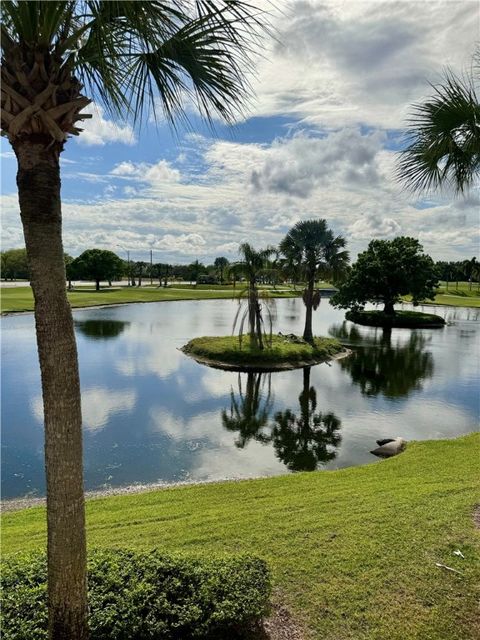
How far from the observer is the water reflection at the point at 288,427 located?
12906mm

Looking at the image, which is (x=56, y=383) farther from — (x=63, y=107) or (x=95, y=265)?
(x=95, y=265)

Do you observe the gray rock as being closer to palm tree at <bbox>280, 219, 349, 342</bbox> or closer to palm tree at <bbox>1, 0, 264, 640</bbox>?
palm tree at <bbox>1, 0, 264, 640</bbox>

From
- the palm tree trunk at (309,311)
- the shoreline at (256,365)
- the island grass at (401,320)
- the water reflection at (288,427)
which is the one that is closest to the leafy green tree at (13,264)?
the island grass at (401,320)

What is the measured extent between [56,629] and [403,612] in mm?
3062

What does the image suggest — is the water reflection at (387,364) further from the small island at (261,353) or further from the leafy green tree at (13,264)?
the leafy green tree at (13,264)

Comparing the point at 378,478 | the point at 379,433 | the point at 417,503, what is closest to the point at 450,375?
the point at 379,433

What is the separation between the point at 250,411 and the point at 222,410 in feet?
3.46

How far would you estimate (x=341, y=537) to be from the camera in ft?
18.6

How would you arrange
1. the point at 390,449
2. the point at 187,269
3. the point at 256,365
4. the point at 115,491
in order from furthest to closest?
the point at 187,269 < the point at 256,365 < the point at 390,449 < the point at 115,491

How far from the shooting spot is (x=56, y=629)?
3.15m

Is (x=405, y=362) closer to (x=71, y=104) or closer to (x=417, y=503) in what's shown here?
(x=417, y=503)

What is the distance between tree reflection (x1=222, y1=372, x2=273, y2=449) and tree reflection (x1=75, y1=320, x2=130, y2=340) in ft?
50.3

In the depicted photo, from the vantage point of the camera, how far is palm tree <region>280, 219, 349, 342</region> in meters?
29.7

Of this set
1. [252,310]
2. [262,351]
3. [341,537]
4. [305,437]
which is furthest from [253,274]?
[341,537]
